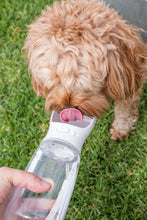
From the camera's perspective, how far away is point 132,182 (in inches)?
95.4

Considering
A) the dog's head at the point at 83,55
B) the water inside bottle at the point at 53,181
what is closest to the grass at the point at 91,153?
the water inside bottle at the point at 53,181

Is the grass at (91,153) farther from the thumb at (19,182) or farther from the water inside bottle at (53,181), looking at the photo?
the thumb at (19,182)

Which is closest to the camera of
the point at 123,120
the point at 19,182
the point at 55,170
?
the point at 19,182

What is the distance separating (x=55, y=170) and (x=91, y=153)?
82cm

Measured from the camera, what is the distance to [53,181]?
5.78 ft

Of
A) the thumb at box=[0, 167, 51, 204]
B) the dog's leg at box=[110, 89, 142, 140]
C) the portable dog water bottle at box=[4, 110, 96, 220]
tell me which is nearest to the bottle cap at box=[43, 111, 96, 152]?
the portable dog water bottle at box=[4, 110, 96, 220]

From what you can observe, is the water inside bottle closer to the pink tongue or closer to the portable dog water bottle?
the portable dog water bottle

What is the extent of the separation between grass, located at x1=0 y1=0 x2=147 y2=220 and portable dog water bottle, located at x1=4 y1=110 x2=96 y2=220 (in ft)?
2.45

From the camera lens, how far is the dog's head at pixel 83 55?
64.7 inches

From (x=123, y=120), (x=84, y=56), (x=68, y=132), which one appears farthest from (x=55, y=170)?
(x=123, y=120)

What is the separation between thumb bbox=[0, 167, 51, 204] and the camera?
159 centimetres

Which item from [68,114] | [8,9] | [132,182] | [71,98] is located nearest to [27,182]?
[68,114]

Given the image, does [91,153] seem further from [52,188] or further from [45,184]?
[45,184]

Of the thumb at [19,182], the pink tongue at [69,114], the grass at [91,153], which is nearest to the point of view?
the thumb at [19,182]
